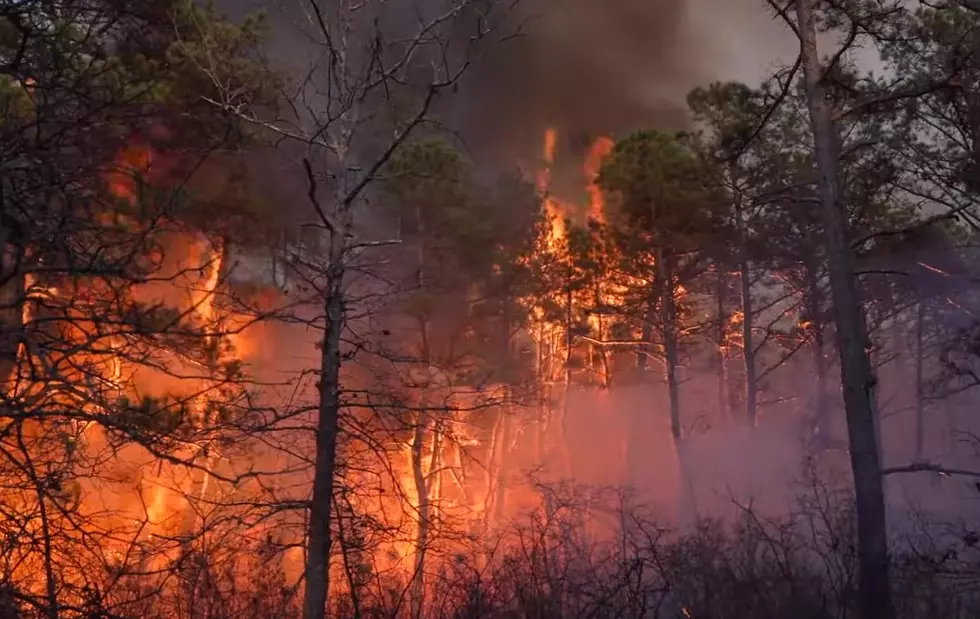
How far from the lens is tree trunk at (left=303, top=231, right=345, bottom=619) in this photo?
16.7 ft

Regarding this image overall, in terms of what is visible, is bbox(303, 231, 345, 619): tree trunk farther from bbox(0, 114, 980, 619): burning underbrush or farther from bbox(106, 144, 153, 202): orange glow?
bbox(106, 144, 153, 202): orange glow

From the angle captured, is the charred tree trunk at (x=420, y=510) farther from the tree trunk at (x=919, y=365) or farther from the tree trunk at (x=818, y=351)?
the tree trunk at (x=818, y=351)

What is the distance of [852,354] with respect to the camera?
6.07 metres

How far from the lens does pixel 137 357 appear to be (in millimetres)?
3309

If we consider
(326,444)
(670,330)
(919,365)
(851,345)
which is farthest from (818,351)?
(326,444)

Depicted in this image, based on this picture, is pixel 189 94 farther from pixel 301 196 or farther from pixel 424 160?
pixel 424 160

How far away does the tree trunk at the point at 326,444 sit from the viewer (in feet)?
16.7

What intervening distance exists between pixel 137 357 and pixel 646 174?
15607 mm

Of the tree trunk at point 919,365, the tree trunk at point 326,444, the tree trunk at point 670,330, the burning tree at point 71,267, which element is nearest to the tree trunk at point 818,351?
the tree trunk at point 919,365

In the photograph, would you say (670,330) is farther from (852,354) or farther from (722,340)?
(852,354)

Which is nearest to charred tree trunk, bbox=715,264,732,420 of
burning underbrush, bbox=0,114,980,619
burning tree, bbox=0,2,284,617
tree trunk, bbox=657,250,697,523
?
tree trunk, bbox=657,250,697,523

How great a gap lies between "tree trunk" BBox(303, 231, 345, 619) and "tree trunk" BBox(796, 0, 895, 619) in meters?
4.32

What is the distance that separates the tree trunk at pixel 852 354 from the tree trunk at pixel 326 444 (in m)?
4.32

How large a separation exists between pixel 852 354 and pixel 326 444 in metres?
4.51
